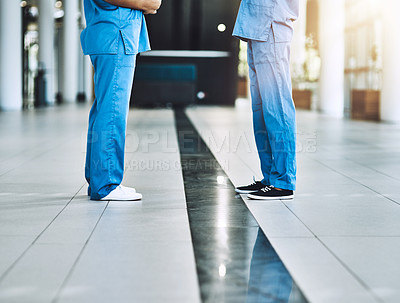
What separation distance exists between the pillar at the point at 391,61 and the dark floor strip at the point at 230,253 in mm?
7930

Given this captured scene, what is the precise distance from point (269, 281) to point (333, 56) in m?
13.6

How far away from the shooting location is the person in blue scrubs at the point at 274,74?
132 inches

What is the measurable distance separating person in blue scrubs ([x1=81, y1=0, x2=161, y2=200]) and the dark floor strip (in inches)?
19.0

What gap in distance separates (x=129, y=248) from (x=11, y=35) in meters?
12.3

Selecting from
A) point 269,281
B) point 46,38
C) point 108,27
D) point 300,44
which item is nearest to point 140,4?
point 108,27

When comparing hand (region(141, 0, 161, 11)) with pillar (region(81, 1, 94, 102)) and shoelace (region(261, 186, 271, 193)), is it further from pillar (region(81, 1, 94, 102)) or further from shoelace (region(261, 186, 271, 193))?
pillar (region(81, 1, 94, 102))

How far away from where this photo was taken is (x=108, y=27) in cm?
322

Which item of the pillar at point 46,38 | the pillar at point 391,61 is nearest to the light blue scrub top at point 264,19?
the pillar at point 391,61

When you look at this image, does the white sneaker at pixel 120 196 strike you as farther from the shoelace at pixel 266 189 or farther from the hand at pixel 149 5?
the hand at pixel 149 5

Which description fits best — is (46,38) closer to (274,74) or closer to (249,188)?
(249,188)

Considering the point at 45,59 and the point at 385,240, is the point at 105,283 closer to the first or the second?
the point at 385,240

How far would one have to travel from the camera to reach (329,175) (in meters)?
4.37

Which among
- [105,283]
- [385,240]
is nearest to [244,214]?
[385,240]

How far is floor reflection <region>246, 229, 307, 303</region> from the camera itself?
5.86 feet
